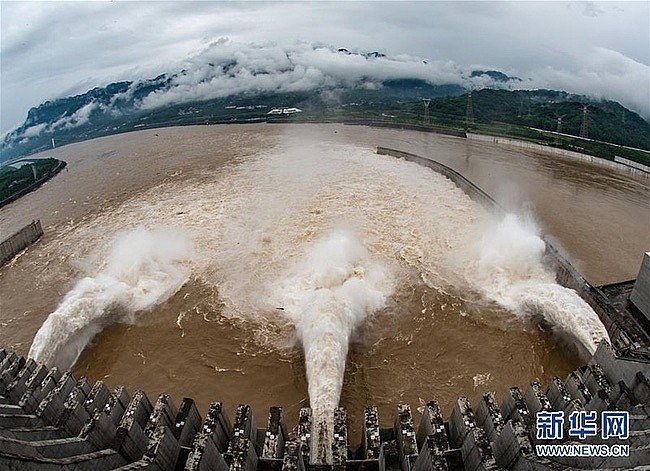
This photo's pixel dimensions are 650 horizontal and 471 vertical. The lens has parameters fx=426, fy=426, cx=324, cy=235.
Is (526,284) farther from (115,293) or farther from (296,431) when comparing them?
(115,293)

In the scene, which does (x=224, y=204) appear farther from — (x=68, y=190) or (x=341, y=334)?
(x=68, y=190)

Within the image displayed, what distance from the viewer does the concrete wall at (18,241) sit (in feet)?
88.5

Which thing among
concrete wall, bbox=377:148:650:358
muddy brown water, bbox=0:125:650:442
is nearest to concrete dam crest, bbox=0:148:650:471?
muddy brown water, bbox=0:125:650:442

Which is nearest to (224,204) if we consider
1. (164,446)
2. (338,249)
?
(338,249)

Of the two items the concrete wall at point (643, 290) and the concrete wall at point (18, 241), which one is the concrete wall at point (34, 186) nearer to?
the concrete wall at point (18, 241)

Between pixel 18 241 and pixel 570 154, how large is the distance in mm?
52747

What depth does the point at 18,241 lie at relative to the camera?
28.5m

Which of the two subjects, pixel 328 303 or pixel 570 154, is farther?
pixel 570 154

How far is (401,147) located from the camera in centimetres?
5522

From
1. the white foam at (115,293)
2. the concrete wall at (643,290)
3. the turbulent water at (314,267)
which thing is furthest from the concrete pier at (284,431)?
the concrete wall at (643,290)

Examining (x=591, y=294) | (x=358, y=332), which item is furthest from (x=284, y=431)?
(x=591, y=294)

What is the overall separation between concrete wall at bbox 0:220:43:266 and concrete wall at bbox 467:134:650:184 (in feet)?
170

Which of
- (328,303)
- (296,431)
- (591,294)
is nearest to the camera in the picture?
(296,431)

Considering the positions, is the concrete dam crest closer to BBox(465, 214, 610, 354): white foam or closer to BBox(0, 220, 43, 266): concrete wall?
BBox(465, 214, 610, 354): white foam
